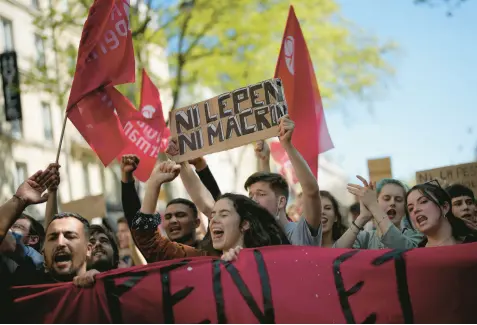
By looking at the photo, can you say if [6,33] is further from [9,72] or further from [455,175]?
[455,175]

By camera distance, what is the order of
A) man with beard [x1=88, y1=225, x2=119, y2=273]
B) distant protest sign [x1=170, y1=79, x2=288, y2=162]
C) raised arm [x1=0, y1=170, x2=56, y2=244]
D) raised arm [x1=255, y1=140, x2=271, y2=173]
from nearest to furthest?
raised arm [x1=0, y1=170, x2=56, y2=244], distant protest sign [x1=170, y1=79, x2=288, y2=162], man with beard [x1=88, y1=225, x2=119, y2=273], raised arm [x1=255, y1=140, x2=271, y2=173]

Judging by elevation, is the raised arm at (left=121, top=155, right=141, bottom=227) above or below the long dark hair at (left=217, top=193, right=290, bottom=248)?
above

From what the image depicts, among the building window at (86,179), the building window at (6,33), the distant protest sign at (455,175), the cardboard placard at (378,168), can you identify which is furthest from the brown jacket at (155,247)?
the building window at (86,179)

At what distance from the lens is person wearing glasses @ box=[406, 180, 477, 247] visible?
4758 mm

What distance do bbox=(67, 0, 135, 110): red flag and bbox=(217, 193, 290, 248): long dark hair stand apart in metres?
1.81

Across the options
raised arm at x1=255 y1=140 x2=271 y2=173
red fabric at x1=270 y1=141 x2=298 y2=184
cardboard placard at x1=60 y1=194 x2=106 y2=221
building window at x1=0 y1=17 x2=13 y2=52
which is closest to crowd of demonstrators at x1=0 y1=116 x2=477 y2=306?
raised arm at x1=255 y1=140 x2=271 y2=173

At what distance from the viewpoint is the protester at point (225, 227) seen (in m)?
4.35

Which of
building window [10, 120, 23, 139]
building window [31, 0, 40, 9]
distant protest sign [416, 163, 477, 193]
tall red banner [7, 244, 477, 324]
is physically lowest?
tall red banner [7, 244, 477, 324]

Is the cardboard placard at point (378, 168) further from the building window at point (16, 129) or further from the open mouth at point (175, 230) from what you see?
the building window at point (16, 129)

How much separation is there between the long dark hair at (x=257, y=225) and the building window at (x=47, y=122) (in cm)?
2613

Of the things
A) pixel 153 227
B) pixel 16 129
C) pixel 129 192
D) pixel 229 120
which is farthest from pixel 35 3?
pixel 153 227

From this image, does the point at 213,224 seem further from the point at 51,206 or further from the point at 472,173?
the point at 472,173

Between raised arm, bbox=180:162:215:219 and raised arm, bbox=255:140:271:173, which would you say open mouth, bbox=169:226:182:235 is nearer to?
raised arm, bbox=180:162:215:219

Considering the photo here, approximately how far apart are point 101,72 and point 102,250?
52.4 inches
